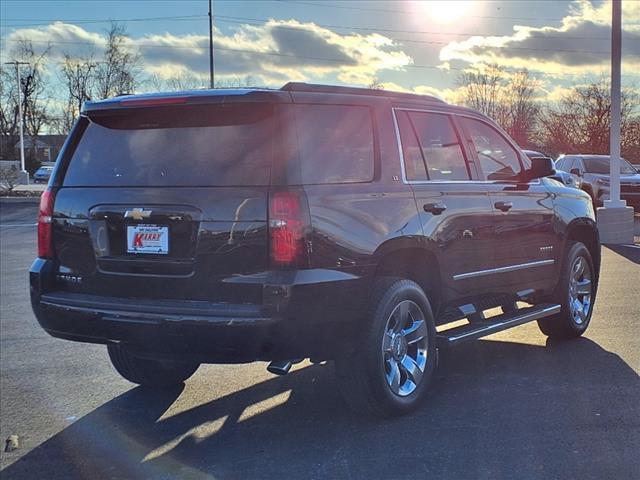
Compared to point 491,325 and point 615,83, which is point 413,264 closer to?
point 491,325

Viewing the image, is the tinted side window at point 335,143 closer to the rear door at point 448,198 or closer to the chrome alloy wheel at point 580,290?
the rear door at point 448,198

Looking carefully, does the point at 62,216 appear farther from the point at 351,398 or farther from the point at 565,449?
the point at 565,449

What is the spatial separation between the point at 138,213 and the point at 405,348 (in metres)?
1.86

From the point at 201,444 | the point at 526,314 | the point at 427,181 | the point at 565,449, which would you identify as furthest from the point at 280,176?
the point at 526,314

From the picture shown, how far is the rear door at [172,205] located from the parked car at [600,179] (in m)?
17.3

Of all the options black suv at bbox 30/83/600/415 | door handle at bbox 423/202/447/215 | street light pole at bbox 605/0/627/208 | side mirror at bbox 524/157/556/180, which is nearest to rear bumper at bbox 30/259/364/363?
black suv at bbox 30/83/600/415

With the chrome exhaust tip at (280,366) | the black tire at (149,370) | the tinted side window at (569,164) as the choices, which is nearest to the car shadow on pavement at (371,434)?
the black tire at (149,370)

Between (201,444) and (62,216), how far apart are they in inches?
62.3

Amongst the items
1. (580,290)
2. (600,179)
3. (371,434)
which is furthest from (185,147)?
(600,179)

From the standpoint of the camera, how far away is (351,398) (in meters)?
4.12

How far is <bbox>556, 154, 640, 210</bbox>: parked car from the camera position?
19234 mm

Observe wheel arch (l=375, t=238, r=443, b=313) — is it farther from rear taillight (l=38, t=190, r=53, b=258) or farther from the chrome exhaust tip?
rear taillight (l=38, t=190, r=53, b=258)

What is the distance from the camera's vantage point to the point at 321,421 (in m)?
4.33

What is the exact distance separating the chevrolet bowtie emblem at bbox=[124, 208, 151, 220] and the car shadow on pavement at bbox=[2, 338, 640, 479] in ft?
4.38
